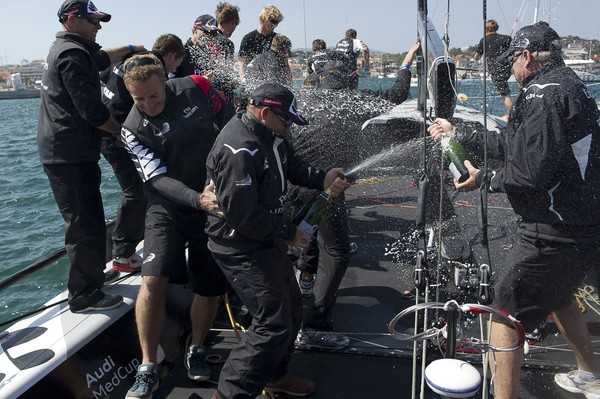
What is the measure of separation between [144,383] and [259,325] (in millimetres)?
814

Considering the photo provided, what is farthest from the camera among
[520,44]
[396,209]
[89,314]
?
[396,209]

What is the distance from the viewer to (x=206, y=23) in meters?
5.38

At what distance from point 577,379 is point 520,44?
1925 mm

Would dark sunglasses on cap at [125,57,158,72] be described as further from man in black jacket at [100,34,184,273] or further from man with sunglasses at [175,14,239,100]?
man with sunglasses at [175,14,239,100]

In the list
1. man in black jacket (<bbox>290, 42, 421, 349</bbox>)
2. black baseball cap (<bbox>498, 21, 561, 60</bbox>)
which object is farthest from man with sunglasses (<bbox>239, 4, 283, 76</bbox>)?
black baseball cap (<bbox>498, 21, 561, 60</bbox>)

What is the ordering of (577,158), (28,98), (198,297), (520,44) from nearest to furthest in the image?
(577,158), (520,44), (198,297), (28,98)

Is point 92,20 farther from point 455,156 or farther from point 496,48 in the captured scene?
point 496,48

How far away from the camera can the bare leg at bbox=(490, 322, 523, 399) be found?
277 centimetres

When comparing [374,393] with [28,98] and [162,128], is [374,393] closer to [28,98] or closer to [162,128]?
[162,128]

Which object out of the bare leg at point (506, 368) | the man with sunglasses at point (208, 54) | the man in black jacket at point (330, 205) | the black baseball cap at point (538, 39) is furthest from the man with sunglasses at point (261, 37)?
the bare leg at point (506, 368)

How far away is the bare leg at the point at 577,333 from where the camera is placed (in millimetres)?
3121

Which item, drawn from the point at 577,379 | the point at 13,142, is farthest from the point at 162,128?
the point at 13,142

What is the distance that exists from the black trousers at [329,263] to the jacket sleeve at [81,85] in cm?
165

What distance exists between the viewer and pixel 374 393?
3264mm
